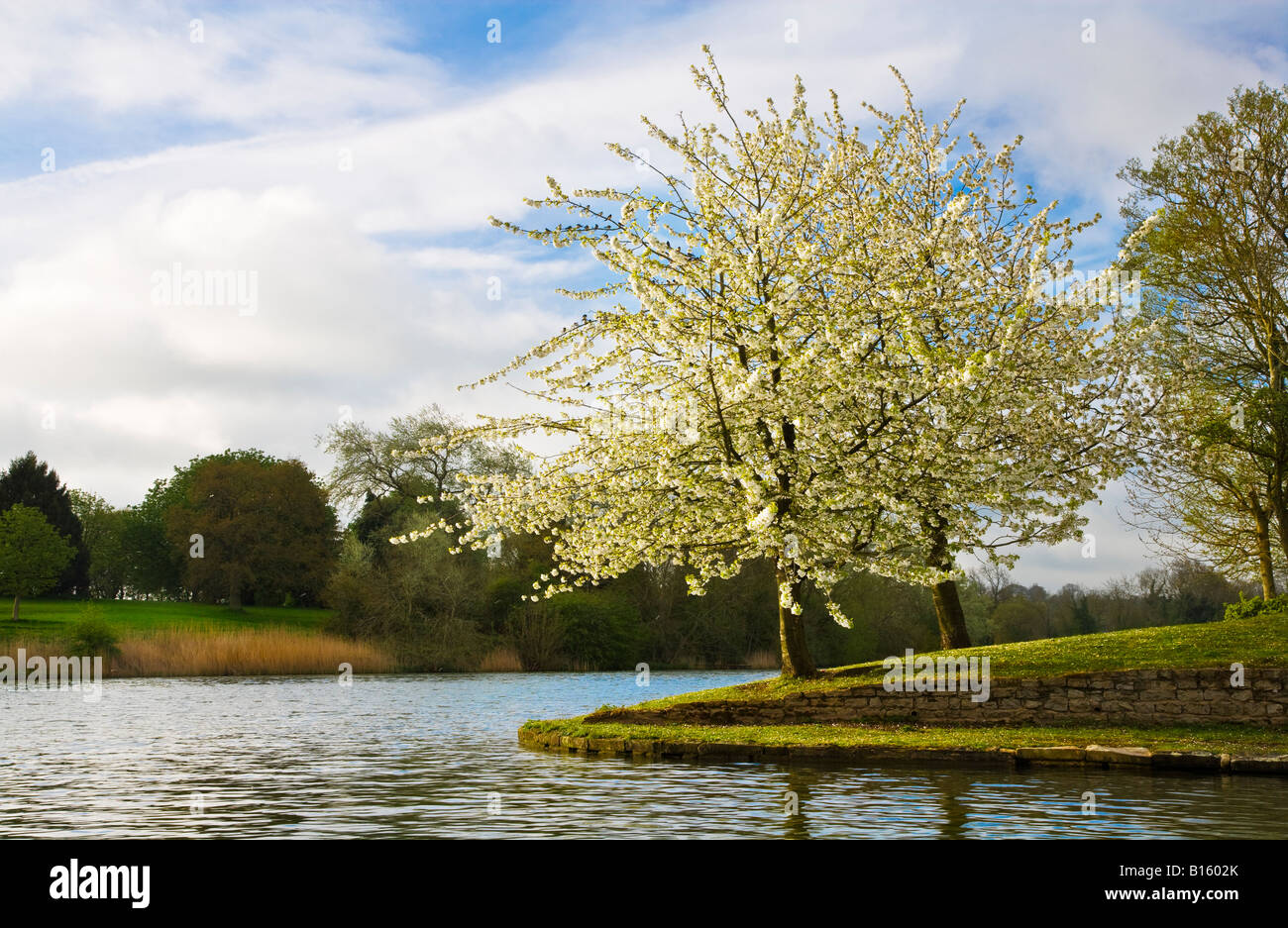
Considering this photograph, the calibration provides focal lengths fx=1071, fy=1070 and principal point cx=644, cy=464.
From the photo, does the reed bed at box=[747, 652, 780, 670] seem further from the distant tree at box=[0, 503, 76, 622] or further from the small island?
the distant tree at box=[0, 503, 76, 622]

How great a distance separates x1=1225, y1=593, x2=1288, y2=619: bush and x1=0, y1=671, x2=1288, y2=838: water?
42.4ft

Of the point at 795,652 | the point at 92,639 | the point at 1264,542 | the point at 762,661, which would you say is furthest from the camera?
the point at 762,661

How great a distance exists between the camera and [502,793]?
14102 mm

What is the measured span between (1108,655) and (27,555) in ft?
201

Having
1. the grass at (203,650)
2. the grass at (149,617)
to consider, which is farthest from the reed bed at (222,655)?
the grass at (149,617)

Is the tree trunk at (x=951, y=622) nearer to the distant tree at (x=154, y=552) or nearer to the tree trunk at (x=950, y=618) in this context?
the tree trunk at (x=950, y=618)

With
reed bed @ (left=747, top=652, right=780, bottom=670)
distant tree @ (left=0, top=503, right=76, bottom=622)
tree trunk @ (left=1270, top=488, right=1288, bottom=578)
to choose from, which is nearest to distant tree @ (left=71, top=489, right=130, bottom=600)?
distant tree @ (left=0, top=503, right=76, bottom=622)

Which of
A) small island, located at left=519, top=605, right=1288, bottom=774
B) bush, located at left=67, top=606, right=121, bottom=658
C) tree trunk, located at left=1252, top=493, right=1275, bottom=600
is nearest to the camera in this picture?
small island, located at left=519, top=605, right=1288, bottom=774

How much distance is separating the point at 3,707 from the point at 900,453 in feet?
83.9

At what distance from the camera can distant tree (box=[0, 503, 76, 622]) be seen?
203 feet

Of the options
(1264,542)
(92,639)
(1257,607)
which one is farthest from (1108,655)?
(92,639)

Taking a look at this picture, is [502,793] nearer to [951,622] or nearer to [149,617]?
[951,622]

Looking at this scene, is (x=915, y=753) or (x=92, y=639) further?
(x=92, y=639)
